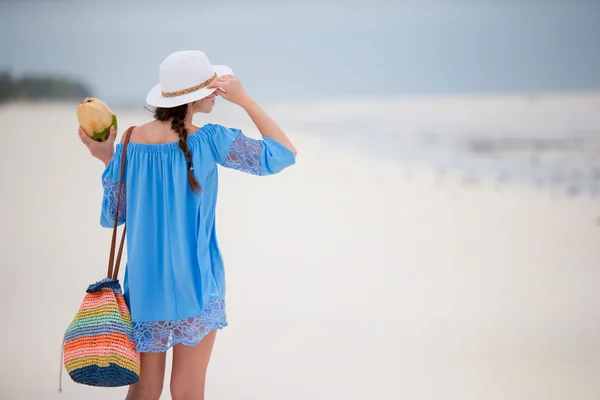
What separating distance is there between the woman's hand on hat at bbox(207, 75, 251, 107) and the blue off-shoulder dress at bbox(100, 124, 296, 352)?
9 centimetres

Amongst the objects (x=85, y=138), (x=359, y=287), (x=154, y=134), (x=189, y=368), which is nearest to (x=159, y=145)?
(x=154, y=134)

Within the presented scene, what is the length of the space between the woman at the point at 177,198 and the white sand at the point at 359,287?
1192 millimetres

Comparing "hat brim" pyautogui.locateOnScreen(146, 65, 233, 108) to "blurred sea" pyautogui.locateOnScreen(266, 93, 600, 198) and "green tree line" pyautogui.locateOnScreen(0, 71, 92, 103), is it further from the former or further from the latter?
"green tree line" pyautogui.locateOnScreen(0, 71, 92, 103)

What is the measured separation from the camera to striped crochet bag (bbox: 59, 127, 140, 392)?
194cm

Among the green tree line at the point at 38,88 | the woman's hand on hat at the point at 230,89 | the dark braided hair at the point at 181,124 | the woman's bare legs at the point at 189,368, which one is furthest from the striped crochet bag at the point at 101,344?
the green tree line at the point at 38,88

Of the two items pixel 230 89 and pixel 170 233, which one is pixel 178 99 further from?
pixel 170 233

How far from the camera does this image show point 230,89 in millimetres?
2057

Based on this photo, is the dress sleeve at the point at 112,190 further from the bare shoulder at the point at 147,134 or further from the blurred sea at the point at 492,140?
the blurred sea at the point at 492,140

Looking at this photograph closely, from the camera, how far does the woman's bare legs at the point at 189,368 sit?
209 cm

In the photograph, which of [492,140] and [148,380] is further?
[492,140]

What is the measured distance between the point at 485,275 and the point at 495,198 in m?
3.08

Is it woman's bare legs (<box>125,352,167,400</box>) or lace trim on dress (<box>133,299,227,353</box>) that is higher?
lace trim on dress (<box>133,299,227,353</box>)

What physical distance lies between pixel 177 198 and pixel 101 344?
16.0 inches

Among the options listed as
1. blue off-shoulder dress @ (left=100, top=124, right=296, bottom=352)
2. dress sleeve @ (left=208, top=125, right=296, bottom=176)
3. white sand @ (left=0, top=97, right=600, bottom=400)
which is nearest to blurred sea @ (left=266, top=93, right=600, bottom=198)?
white sand @ (left=0, top=97, right=600, bottom=400)
